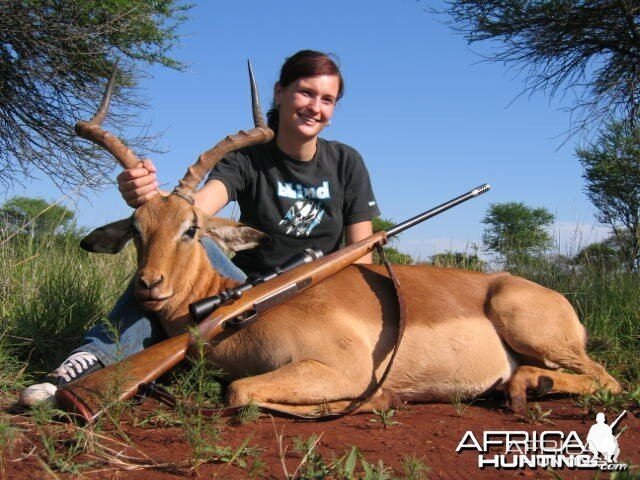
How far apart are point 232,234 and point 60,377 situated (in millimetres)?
1485

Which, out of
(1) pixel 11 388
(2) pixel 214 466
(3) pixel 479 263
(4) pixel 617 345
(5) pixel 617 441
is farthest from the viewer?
(3) pixel 479 263

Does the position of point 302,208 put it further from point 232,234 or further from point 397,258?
point 397,258

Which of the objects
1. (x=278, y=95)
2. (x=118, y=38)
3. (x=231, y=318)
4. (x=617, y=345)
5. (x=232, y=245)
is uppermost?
(x=118, y=38)

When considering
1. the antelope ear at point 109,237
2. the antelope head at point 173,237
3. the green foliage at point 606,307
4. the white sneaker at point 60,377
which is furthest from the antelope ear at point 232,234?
the green foliage at point 606,307

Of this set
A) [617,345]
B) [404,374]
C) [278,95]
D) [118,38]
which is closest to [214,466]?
[404,374]

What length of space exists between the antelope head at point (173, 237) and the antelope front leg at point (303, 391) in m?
0.84

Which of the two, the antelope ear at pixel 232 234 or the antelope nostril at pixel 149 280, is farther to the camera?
the antelope ear at pixel 232 234

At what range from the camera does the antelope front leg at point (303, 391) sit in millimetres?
3567

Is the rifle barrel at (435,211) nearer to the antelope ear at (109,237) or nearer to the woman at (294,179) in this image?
the woman at (294,179)

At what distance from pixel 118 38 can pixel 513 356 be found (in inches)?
427

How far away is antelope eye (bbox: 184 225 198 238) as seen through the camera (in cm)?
439

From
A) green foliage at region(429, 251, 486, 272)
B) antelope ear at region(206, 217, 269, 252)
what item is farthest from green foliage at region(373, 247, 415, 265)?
antelope ear at region(206, 217, 269, 252)

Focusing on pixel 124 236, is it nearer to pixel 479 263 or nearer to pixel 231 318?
pixel 231 318

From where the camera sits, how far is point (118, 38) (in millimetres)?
12883
